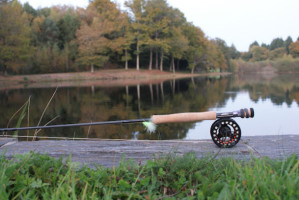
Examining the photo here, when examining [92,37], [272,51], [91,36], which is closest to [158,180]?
[91,36]

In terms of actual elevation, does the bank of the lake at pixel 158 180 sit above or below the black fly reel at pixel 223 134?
below

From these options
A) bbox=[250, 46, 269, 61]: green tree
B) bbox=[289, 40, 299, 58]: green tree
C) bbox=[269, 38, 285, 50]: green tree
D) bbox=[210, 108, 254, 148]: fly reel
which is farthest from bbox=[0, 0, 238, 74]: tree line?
bbox=[269, 38, 285, 50]: green tree

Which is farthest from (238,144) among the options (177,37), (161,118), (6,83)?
(177,37)

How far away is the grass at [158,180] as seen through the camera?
1299mm

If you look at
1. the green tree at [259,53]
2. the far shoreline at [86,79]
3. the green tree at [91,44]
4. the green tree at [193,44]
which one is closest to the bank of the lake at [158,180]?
the far shoreline at [86,79]

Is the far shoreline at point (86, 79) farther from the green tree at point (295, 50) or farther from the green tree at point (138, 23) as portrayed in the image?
the green tree at point (295, 50)

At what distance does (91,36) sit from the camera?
30812mm

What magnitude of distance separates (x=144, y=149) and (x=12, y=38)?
26.1 m

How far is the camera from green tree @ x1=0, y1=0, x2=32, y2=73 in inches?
950

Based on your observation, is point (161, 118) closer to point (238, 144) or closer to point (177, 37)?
point (238, 144)

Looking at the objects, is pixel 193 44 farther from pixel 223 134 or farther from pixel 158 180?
pixel 158 180

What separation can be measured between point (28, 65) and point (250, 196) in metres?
30.4

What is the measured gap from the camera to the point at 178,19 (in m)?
39.4

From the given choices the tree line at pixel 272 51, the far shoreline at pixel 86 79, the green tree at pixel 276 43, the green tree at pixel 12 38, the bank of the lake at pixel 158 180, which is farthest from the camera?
the green tree at pixel 276 43
